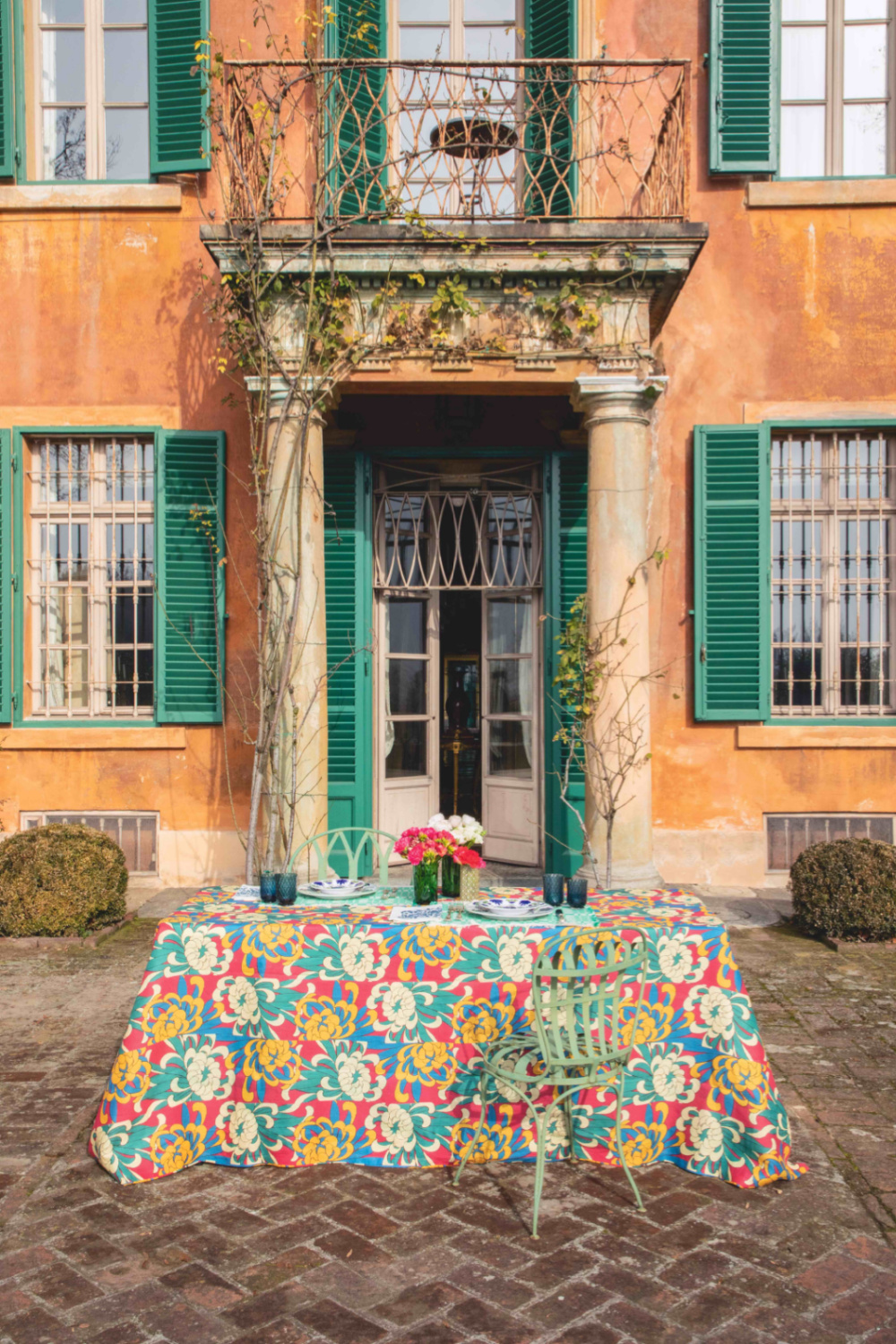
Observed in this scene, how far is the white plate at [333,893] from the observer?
3.89 meters

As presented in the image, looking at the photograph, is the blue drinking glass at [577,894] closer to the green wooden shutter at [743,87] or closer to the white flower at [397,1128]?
the white flower at [397,1128]

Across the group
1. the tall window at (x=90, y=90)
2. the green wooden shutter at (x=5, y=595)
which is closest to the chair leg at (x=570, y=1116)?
the green wooden shutter at (x=5, y=595)

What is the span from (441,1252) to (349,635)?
4.89m

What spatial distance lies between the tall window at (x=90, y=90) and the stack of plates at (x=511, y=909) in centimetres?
617

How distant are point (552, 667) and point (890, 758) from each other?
232 centimetres

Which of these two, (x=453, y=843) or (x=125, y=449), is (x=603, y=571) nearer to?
(x=453, y=843)

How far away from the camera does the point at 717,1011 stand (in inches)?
132

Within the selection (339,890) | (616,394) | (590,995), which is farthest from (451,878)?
(616,394)

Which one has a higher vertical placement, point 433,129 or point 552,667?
point 433,129

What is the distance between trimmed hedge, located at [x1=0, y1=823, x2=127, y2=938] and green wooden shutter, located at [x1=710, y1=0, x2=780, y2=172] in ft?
19.6

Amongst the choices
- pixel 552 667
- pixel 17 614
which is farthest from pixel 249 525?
pixel 552 667

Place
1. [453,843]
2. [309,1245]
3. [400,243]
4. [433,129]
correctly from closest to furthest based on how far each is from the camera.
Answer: [309,1245] → [453,843] → [400,243] → [433,129]

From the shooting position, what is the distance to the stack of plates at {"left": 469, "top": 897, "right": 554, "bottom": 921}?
11.6ft

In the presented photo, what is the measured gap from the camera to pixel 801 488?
24.6 feet
